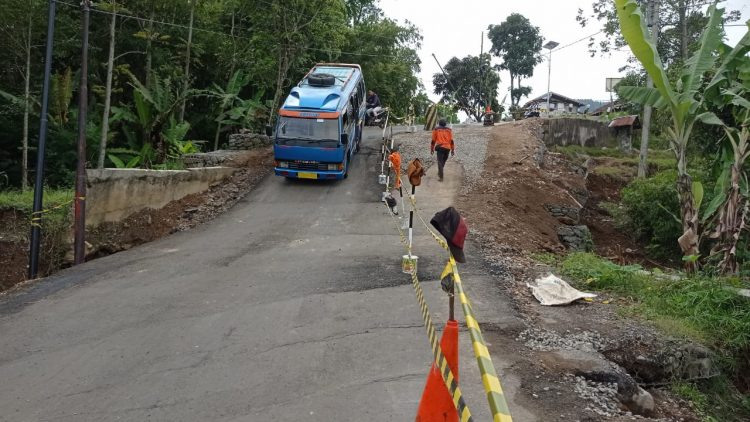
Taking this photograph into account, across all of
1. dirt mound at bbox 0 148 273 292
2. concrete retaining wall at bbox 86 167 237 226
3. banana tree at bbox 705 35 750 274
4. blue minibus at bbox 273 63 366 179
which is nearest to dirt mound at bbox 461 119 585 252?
banana tree at bbox 705 35 750 274

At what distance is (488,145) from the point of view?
21078 millimetres

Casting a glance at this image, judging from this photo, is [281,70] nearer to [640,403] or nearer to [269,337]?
[269,337]

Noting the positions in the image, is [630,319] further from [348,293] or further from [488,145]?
[488,145]

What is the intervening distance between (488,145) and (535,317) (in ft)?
46.1

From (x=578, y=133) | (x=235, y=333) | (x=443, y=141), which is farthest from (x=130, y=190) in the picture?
(x=578, y=133)

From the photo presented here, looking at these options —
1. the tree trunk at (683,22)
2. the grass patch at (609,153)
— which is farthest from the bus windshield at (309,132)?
the tree trunk at (683,22)

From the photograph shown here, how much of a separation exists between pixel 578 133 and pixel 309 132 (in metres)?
17.9

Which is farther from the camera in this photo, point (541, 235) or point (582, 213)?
point (582, 213)

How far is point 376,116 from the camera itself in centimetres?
2570

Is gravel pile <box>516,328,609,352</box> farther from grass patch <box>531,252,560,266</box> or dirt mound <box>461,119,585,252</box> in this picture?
dirt mound <box>461,119,585,252</box>

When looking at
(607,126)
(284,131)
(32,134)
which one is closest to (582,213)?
(284,131)

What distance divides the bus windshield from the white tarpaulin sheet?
9.09m

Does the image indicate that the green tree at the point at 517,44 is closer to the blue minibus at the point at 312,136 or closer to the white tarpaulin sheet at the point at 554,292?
the blue minibus at the point at 312,136

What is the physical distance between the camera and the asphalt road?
218 inches
